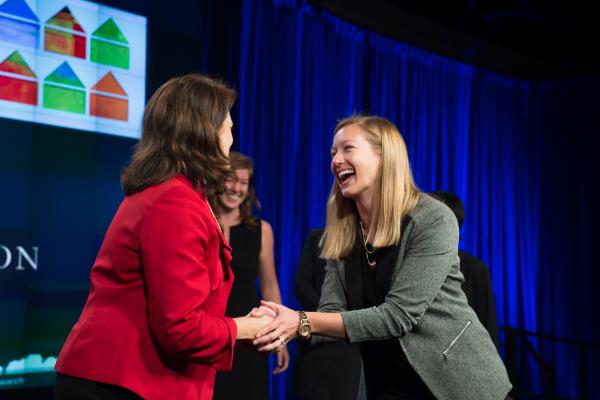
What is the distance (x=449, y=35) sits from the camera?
23.3 ft

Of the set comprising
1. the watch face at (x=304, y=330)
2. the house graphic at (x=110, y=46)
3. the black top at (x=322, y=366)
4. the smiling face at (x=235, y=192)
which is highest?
the house graphic at (x=110, y=46)

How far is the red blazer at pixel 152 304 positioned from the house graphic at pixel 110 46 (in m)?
2.82

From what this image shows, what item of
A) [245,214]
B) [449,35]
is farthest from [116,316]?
[449,35]

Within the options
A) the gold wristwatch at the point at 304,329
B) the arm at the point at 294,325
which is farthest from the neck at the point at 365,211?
the gold wristwatch at the point at 304,329

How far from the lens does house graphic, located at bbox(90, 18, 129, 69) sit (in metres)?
4.12

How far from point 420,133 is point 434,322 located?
16.5ft

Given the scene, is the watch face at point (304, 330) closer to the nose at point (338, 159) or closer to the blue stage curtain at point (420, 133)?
the nose at point (338, 159)

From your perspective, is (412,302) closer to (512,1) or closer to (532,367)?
(512,1)

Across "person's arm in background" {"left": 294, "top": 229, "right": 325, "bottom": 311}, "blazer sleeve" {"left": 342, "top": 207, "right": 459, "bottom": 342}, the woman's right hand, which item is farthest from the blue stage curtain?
the woman's right hand

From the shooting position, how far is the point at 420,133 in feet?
22.6

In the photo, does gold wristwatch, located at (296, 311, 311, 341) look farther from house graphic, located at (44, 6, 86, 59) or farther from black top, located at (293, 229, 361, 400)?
house graphic, located at (44, 6, 86, 59)

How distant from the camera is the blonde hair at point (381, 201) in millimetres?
2170

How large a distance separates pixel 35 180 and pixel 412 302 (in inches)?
105

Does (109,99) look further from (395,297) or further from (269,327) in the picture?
(395,297)
